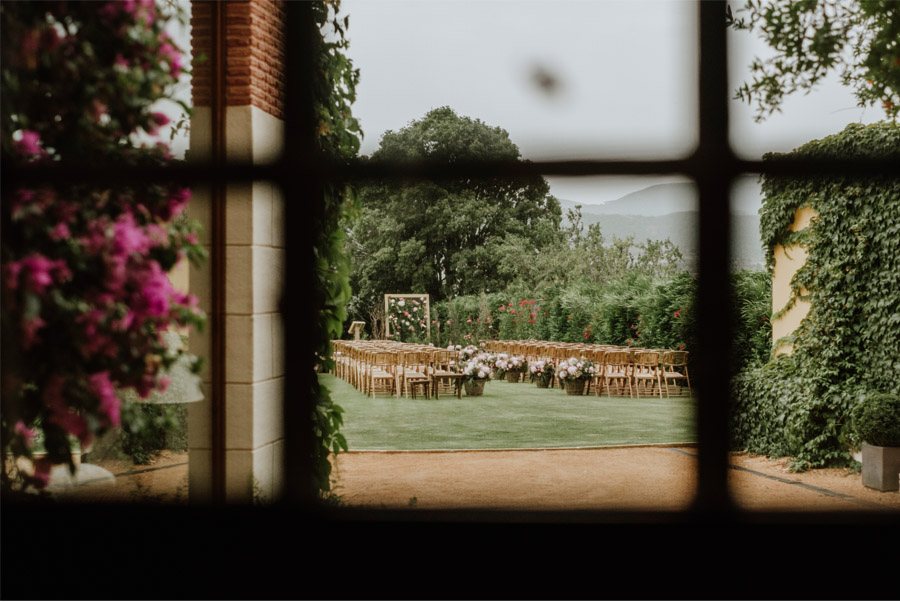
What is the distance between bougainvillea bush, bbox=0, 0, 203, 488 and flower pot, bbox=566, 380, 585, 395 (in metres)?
9.67

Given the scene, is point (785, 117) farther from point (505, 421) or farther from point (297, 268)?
point (505, 421)

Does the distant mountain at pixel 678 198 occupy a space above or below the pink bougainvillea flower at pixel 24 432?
above

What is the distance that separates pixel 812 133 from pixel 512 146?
77 centimetres

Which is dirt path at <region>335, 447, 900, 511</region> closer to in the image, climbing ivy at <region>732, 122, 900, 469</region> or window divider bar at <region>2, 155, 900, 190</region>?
climbing ivy at <region>732, 122, 900, 469</region>

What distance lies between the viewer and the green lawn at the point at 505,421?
8.40 metres

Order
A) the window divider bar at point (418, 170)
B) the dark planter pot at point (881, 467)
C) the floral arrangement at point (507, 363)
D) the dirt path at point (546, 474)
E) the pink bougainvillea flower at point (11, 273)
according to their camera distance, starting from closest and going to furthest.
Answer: the window divider bar at point (418, 170) → the pink bougainvillea flower at point (11, 273) → the dark planter pot at point (881, 467) → the dirt path at point (546, 474) → the floral arrangement at point (507, 363)

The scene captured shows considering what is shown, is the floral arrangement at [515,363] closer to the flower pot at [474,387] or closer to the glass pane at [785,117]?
the flower pot at [474,387]

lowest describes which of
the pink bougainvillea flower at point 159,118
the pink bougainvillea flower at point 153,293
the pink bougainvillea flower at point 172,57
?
the pink bougainvillea flower at point 153,293

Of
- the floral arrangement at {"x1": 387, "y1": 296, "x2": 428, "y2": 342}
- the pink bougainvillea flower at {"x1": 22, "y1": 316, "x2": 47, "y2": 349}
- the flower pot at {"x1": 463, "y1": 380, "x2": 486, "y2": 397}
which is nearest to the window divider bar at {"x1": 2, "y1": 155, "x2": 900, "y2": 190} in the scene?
the pink bougainvillea flower at {"x1": 22, "y1": 316, "x2": 47, "y2": 349}

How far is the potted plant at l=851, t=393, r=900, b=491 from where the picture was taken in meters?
4.72

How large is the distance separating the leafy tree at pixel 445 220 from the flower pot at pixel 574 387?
24.9 ft

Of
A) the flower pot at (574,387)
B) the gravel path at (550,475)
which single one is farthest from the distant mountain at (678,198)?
the flower pot at (574,387)

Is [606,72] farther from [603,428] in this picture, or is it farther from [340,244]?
[603,428]

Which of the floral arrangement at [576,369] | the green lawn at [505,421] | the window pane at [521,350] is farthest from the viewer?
the floral arrangement at [576,369]
